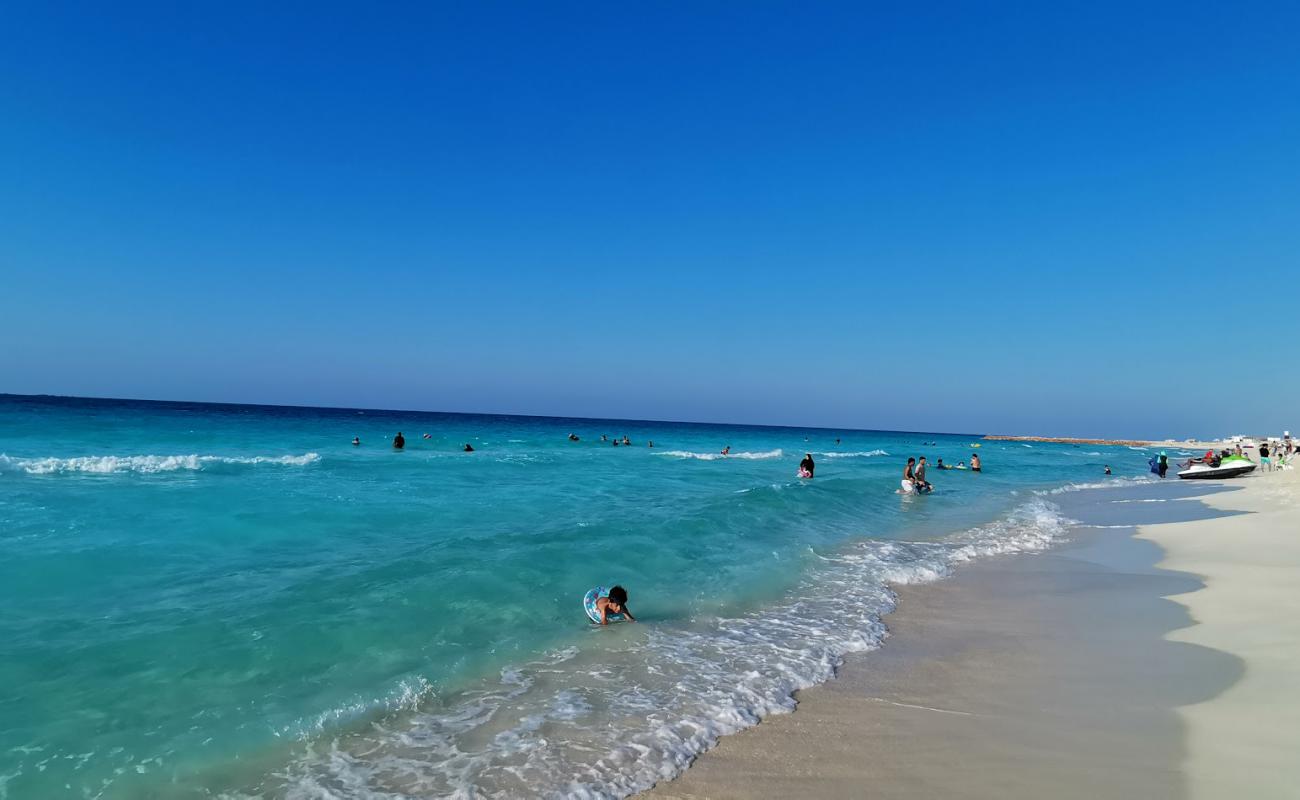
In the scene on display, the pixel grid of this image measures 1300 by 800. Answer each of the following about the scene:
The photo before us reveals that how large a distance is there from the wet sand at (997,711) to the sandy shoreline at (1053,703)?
0.02m

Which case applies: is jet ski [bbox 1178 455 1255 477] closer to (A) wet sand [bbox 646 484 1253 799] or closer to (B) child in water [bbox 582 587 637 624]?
(A) wet sand [bbox 646 484 1253 799]

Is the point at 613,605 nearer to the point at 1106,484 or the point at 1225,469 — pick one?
the point at 1106,484

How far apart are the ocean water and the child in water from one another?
0.28 m

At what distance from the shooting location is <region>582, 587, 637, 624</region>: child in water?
870 cm

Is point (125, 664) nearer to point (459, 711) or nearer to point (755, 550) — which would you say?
point (459, 711)

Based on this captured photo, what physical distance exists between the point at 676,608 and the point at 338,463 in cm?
2595

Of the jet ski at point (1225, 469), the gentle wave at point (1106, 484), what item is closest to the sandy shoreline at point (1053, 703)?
the gentle wave at point (1106, 484)

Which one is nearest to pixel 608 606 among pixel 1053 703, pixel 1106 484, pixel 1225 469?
pixel 1053 703

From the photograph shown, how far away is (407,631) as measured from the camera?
8.00 m

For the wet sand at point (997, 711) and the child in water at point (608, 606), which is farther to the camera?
the child in water at point (608, 606)

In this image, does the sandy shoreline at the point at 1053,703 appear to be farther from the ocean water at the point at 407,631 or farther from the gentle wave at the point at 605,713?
the ocean water at the point at 407,631

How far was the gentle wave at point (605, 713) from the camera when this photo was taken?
4840mm

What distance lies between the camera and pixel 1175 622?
28.9ft

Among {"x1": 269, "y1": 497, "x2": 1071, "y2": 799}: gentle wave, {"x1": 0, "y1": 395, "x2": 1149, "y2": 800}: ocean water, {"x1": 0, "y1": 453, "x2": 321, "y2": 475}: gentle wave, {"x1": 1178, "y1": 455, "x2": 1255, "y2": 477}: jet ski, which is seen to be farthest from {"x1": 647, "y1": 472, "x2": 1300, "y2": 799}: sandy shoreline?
{"x1": 1178, "y1": 455, "x2": 1255, "y2": 477}: jet ski
